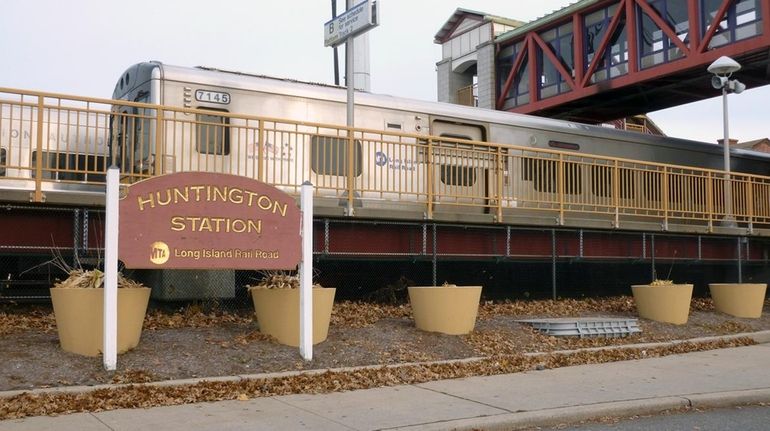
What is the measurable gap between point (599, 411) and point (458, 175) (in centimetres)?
698

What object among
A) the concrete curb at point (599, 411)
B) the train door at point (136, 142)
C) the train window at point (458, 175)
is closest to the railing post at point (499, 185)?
the train window at point (458, 175)

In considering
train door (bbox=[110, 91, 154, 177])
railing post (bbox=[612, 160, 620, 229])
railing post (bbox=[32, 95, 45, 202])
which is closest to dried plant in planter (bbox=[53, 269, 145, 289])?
railing post (bbox=[32, 95, 45, 202])

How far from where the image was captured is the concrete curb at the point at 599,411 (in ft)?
22.2

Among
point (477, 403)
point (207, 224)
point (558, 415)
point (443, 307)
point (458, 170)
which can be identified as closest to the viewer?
point (558, 415)

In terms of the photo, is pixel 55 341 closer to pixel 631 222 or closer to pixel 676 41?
pixel 631 222

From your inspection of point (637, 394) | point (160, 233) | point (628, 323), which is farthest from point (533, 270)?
point (160, 233)

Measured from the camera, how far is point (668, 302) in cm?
1323

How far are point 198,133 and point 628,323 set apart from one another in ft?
24.1

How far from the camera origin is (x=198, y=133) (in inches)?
427

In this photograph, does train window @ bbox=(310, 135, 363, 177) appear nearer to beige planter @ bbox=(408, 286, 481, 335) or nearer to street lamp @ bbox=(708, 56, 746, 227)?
beige planter @ bbox=(408, 286, 481, 335)

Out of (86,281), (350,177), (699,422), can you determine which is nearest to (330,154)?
(350,177)

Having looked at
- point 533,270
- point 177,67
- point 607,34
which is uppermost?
point 607,34

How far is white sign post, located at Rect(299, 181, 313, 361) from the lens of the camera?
8.98 metres

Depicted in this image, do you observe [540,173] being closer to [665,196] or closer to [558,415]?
[665,196]
